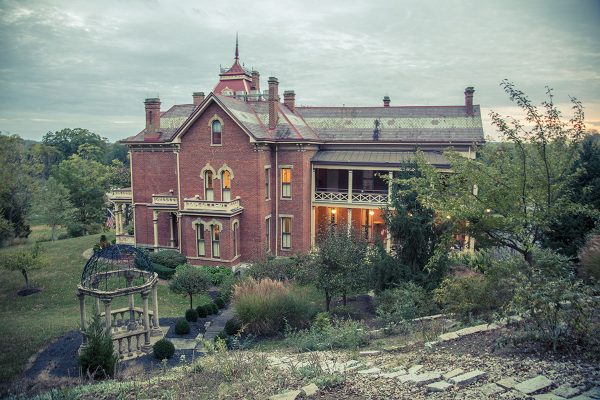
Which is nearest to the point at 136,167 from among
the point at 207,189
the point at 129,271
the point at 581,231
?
the point at 207,189

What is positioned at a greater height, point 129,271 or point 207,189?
point 207,189

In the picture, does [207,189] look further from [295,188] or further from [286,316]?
[286,316]

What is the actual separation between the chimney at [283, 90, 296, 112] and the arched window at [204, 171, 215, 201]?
317 inches

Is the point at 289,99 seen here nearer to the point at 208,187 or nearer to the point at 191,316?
the point at 208,187

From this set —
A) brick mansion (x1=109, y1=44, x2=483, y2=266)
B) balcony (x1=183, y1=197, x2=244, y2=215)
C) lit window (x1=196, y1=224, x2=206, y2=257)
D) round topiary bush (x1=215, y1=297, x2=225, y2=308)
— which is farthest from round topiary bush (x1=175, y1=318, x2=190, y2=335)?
lit window (x1=196, y1=224, x2=206, y2=257)

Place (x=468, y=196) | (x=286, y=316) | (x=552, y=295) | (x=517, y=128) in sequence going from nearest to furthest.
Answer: (x=552, y=295) → (x=517, y=128) → (x=468, y=196) → (x=286, y=316)

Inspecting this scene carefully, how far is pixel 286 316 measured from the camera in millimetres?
14414

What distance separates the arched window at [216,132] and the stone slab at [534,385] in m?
21.7

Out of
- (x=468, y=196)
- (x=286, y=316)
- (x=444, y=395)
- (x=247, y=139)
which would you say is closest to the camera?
(x=444, y=395)

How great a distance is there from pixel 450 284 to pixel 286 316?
5810mm

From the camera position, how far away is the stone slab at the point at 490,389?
5.72m

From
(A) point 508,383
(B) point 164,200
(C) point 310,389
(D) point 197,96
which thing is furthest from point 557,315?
(D) point 197,96

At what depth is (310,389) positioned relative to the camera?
21.1 ft

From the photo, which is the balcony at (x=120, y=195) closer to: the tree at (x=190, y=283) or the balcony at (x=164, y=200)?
the balcony at (x=164, y=200)
